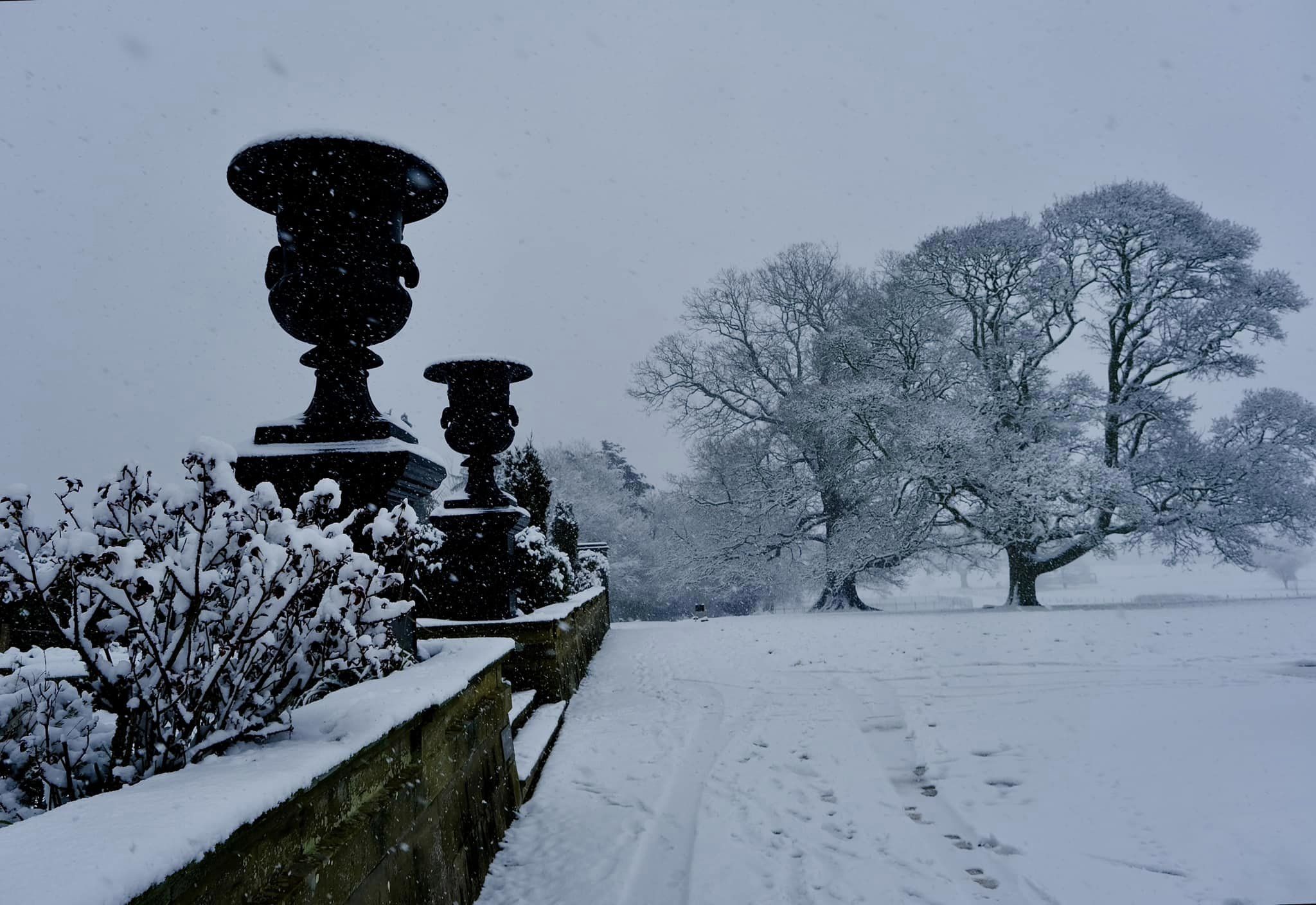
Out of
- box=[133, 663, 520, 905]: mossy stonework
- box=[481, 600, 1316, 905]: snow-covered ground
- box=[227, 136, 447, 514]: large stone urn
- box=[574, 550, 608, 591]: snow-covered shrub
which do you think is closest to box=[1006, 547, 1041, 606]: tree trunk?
box=[481, 600, 1316, 905]: snow-covered ground

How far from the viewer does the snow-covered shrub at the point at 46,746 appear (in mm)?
1534

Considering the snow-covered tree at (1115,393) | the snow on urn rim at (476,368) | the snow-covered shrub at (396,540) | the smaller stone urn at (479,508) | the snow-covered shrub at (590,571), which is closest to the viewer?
the snow-covered shrub at (396,540)

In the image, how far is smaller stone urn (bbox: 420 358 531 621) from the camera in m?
5.88

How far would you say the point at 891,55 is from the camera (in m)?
126

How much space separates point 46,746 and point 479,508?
4.59 m

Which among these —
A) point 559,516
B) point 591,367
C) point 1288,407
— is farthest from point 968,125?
point 559,516

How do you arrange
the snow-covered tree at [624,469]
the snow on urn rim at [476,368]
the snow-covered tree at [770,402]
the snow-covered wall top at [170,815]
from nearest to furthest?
the snow-covered wall top at [170,815] → the snow on urn rim at [476,368] → the snow-covered tree at [770,402] → the snow-covered tree at [624,469]

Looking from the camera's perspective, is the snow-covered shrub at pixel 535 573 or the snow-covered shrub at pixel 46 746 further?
the snow-covered shrub at pixel 535 573

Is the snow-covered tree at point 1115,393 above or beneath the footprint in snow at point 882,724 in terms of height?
above

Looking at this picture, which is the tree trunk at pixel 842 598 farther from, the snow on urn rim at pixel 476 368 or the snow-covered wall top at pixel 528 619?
the snow on urn rim at pixel 476 368

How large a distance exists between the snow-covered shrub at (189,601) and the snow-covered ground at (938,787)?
1653 mm

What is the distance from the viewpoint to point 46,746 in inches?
63.9

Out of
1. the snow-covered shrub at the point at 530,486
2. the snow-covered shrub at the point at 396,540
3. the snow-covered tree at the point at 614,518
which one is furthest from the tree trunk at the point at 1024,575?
the snow-covered shrub at the point at 396,540

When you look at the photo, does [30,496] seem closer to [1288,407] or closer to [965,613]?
[965,613]
